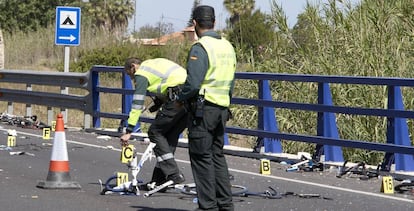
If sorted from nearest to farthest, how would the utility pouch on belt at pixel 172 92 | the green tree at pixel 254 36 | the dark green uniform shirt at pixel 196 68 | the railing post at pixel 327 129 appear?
the dark green uniform shirt at pixel 196 68 → the utility pouch on belt at pixel 172 92 → the railing post at pixel 327 129 → the green tree at pixel 254 36

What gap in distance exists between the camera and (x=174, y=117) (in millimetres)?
10273

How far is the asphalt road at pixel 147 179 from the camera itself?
375 inches

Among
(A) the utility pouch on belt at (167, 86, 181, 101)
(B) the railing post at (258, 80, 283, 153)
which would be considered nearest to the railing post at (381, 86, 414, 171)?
(B) the railing post at (258, 80, 283, 153)

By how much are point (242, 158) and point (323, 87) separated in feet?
6.01

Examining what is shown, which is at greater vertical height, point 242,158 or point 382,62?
point 382,62

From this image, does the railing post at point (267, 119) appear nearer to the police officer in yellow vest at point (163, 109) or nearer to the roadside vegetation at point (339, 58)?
the roadside vegetation at point (339, 58)

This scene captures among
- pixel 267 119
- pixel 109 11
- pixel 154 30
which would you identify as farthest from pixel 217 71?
pixel 109 11

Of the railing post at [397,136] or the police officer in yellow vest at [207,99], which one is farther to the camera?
the railing post at [397,136]

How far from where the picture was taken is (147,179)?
37.6 ft

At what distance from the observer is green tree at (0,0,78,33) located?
61.9 meters

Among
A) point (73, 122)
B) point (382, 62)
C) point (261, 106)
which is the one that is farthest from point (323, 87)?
point (73, 122)

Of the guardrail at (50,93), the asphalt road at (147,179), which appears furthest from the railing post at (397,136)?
the guardrail at (50,93)

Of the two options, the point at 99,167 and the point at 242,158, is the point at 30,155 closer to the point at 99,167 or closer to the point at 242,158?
the point at 99,167

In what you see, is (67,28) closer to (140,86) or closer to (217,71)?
(140,86)
